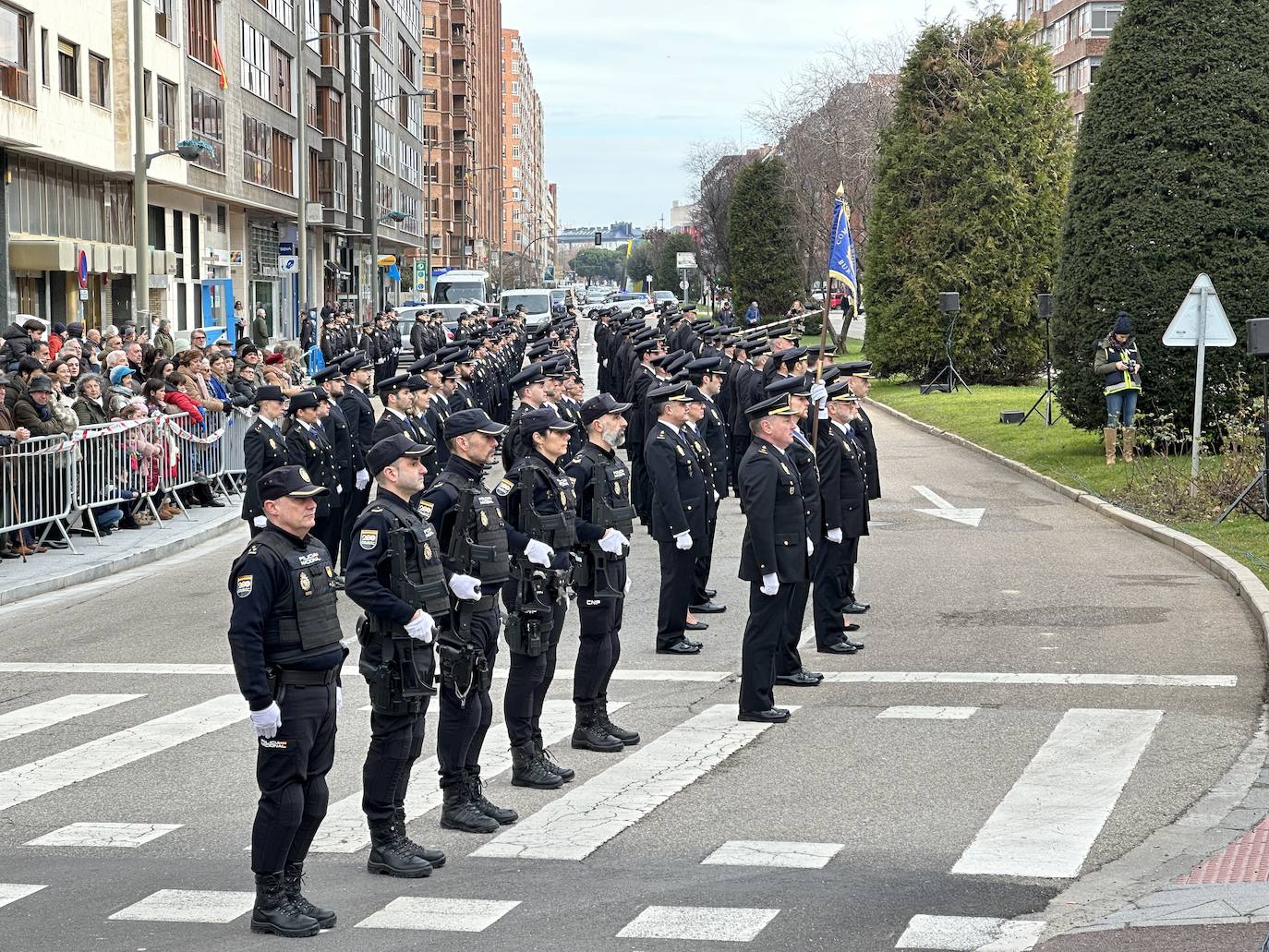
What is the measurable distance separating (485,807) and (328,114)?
203 ft

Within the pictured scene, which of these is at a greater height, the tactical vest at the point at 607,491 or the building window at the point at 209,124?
the building window at the point at 209,124

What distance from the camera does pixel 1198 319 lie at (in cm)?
1888

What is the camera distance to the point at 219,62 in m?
46.3

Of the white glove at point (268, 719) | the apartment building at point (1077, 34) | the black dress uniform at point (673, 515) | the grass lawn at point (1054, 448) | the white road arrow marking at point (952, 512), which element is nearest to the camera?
the white glove at point (268, 719)

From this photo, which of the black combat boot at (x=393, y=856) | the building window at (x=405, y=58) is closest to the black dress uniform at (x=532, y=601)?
the black combat boot at (x=393, y=856)

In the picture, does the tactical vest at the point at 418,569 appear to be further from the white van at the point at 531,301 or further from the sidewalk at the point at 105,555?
the white van at the point at 531,301

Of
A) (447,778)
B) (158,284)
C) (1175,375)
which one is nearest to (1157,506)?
(1175,375)

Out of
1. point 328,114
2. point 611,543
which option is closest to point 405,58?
point 328,114

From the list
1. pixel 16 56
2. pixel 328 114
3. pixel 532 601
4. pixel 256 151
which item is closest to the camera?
pixel 532 601

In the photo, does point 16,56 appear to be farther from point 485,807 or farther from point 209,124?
point 485,807

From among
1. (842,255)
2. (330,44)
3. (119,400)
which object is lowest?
(119,400)

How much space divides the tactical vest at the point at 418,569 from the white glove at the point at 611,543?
2.14m

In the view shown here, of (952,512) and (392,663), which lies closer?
→ (392,663)

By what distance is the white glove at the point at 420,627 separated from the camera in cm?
744
